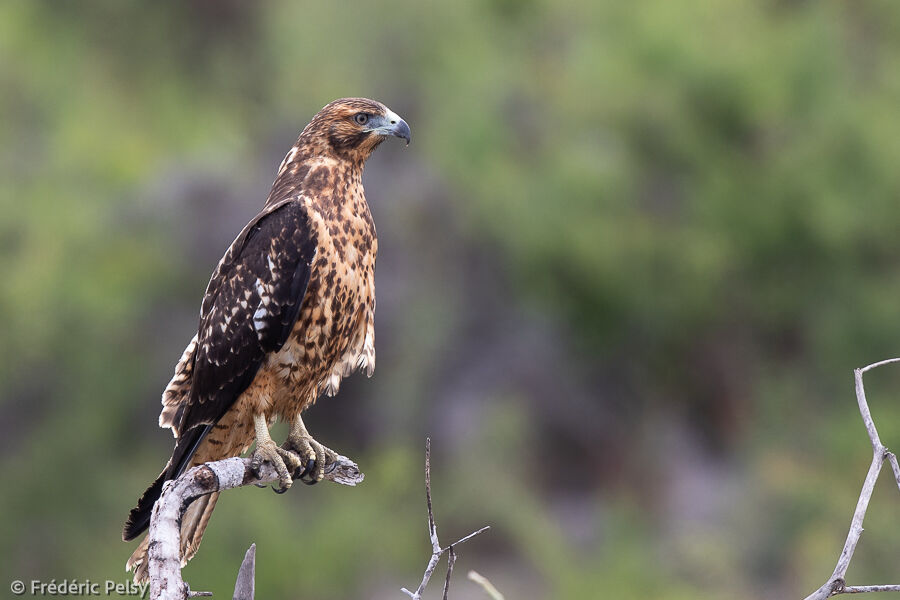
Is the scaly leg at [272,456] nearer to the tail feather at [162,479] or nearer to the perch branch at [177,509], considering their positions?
the perch branch at [177,509]

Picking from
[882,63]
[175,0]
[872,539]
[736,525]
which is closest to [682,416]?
[736,525]

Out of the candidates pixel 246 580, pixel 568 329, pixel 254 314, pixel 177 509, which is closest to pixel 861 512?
pixel 246 580

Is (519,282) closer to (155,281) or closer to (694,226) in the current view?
(694,226)

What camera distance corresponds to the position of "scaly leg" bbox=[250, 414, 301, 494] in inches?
153

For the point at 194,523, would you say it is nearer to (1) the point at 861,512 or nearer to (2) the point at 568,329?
(1) the point at 861,512

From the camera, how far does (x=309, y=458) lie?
4070mm

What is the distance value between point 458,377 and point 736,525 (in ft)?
7.63

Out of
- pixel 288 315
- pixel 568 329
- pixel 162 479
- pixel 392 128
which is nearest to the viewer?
pixel 162 479

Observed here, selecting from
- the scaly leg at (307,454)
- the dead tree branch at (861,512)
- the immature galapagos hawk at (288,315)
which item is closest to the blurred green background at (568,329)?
the scaly leg at (307,454)

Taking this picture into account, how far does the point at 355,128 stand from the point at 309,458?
101 cm

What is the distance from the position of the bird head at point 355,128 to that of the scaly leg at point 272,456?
850 mm

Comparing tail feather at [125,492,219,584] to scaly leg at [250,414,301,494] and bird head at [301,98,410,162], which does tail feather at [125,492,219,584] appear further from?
bird head at [301,98,410,162]

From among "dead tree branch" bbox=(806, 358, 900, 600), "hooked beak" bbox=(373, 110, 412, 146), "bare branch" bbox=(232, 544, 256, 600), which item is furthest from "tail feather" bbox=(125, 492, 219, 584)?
"dead tree branch" bbox=(806, 358, 900, 600)

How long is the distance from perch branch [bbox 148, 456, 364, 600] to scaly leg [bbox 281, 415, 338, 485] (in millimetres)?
162
